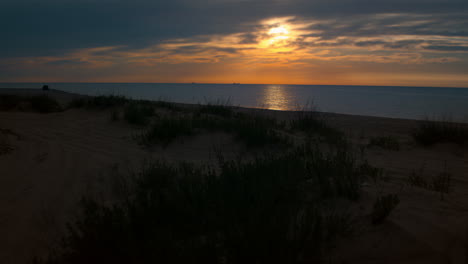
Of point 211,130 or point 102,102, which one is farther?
point 102,102

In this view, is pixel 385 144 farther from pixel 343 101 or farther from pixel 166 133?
pixel 343 101

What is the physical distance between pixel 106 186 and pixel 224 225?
8.59ft

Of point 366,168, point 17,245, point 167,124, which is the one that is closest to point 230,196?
point 17,245

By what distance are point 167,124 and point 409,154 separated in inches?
229

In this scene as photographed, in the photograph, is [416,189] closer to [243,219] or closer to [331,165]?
[331,165]

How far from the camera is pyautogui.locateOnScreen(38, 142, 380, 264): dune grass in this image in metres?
1.89

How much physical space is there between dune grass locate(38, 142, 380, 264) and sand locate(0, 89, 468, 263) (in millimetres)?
291

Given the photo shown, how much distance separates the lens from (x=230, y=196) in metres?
2.55

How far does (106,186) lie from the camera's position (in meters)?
4.01

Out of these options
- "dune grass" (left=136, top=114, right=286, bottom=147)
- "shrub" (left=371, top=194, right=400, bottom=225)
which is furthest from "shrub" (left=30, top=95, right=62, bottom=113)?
"shrub" (left=371, top=194, right=400, bottom=225)

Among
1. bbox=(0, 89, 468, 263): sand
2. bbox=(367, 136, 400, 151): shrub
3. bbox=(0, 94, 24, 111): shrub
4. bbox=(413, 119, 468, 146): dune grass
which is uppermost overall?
bbox=(0, 94, 24, 111): shrub

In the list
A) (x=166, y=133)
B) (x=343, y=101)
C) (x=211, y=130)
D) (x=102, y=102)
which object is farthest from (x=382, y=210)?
(x=343, y=101)

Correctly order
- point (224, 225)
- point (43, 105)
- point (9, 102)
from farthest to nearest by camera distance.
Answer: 1. point (9, 102)
2. point (43, 105)
3. point (224, 225)

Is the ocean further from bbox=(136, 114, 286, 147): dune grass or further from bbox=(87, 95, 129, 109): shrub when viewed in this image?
bbox=(136, 114, 286, 147): dune grass
